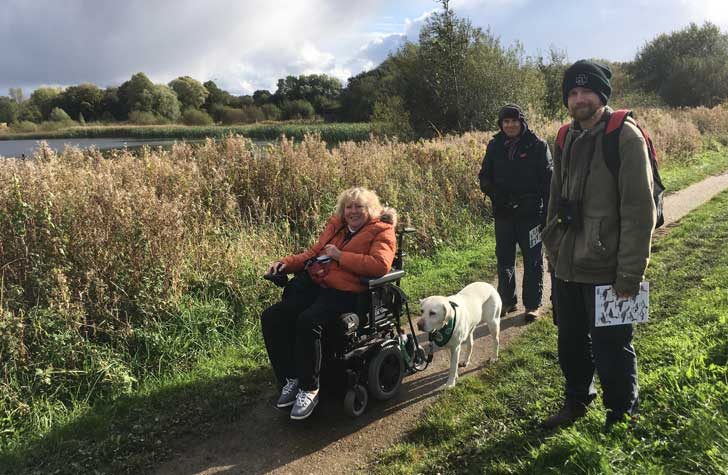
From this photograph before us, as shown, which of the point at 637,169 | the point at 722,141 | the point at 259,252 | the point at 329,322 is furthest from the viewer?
the point at 722,141

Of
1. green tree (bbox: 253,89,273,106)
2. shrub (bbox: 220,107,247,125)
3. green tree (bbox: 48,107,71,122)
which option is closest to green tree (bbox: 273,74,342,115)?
green tree (bbox: 253,89,273,106)

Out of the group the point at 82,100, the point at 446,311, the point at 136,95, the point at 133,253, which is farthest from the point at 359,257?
the point at 136,95

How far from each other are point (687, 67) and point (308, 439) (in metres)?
43.3

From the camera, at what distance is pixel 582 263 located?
2891mm

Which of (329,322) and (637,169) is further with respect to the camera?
(329,322)

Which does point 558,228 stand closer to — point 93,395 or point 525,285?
point 525,285

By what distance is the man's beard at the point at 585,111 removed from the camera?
2842 millimetres

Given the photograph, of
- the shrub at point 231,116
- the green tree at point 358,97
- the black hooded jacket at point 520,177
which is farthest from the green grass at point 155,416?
the green tree at point 358,97

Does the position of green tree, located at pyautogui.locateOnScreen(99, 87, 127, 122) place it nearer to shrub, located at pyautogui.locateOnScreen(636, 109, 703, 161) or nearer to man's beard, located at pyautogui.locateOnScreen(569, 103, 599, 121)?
shrub, located at pyautogui.locateOnScreen(636, 109, 703, 161)

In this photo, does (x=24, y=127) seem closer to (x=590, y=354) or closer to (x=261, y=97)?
(x=590, y=354)

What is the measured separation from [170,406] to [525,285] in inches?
154

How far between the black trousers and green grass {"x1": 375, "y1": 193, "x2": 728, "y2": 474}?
2.81 feet

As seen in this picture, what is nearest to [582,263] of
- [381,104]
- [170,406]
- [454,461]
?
[454,461]

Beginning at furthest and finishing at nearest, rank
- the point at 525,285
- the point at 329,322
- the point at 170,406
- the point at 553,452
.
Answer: the point at 525,285
the point at 170,406
the point at 329,322
the point at 553,452
